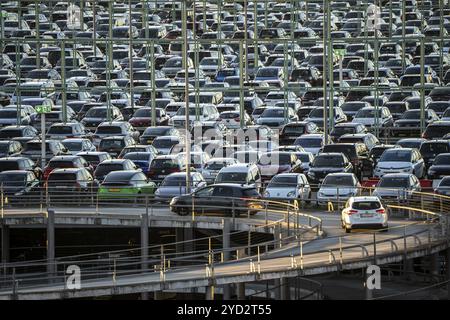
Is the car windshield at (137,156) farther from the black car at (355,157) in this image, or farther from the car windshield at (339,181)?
the car windshield at (339,181)

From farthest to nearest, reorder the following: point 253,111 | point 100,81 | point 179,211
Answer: point 100,81 → point 253,111 → point 179,211

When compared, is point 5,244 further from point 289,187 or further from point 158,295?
point 158,295

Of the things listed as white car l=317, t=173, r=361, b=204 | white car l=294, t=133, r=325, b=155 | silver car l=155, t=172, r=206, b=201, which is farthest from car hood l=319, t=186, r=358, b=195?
white car l=294, t=133, r=325, b=155

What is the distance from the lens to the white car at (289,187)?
5884 cm

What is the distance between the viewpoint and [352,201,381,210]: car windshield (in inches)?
2064

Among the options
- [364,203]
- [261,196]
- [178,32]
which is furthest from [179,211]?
[178,32]

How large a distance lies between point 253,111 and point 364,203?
32.1m

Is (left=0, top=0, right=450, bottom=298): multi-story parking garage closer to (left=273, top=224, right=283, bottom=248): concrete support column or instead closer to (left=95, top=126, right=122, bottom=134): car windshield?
(left=95, top=126, right=122, bottom=134): car windshield

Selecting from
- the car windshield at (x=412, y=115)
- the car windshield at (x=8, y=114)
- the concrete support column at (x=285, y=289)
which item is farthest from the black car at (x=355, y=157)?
the concrete support column at (x=285, y=289)

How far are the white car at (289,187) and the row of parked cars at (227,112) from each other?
6 cm

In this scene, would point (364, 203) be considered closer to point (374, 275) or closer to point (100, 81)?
point (374, 275)

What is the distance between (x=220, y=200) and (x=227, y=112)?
25560 millimetres

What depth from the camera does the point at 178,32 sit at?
10844 centimetres

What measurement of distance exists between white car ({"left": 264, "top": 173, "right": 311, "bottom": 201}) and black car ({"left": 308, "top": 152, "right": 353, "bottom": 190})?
10.1 feet
